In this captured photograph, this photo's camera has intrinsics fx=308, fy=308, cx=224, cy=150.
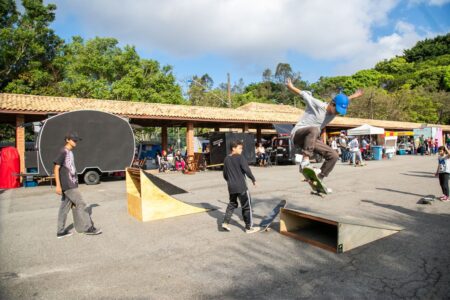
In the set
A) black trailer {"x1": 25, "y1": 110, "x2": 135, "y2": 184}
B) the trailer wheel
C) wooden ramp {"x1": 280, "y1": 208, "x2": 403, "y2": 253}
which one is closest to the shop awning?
black trailer {"x1": 25, "y1": 110, "x2": 135, "y2": 184}

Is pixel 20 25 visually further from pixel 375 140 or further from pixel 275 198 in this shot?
pixel 375 140

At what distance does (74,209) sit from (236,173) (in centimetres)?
326

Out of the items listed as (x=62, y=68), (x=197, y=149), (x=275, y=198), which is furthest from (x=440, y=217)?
(x=62, y=68)

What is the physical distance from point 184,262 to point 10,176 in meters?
13.4

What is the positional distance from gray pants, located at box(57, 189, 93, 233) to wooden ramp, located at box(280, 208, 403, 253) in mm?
3764

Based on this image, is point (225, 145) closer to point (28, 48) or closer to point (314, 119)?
point (314, 119)

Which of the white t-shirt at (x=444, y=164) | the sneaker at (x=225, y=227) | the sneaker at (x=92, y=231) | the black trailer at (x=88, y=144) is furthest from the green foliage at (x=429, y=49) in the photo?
the sneaker at (x=92, y=231)

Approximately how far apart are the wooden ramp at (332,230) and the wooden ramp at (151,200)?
2.75m

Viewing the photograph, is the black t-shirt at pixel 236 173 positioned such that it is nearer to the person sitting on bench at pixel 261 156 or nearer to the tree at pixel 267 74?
the person sitting on bench at pixel 261 156

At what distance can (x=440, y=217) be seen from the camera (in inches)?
249

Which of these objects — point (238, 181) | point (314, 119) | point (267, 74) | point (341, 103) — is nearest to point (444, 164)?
point (341, 103)

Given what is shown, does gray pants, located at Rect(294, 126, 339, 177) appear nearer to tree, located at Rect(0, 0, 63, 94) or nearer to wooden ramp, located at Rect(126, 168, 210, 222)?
wooden ramp, located at Rect(126, 168, 210, 222)

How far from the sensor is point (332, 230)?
5871 mm

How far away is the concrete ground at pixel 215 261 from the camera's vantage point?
345cm
